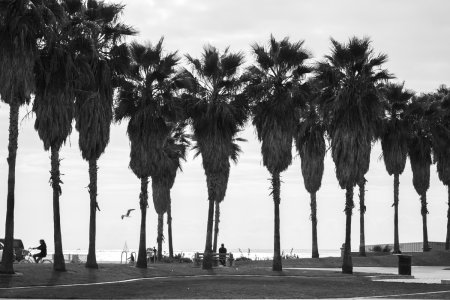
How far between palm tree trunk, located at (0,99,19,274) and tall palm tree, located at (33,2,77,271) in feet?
7.70

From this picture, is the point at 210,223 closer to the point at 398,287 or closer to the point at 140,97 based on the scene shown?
the point at 140,97

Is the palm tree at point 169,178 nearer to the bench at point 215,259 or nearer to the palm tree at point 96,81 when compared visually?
the bench at point 215,259

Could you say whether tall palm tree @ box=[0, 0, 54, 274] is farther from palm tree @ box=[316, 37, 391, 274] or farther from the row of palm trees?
palm tree @ box=[316, 37, 391, 274]

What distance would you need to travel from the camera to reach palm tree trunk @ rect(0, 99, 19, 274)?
3838 centimetres

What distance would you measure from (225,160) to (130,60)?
9789 mm

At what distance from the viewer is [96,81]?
151 ft

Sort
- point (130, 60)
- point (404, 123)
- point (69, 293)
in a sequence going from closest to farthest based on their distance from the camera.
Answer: point (69, 293), point (130, 60), point (404, 123)

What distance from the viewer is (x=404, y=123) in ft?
232

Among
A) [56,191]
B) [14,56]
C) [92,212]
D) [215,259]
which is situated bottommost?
[215,259]

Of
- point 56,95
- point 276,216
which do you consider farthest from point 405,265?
point 56,95

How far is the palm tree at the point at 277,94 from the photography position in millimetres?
53188

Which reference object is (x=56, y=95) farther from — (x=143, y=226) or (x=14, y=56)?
(x=143, y=226)

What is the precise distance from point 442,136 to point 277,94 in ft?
89.2

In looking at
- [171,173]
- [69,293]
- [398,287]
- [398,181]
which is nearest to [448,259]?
[398,181]
